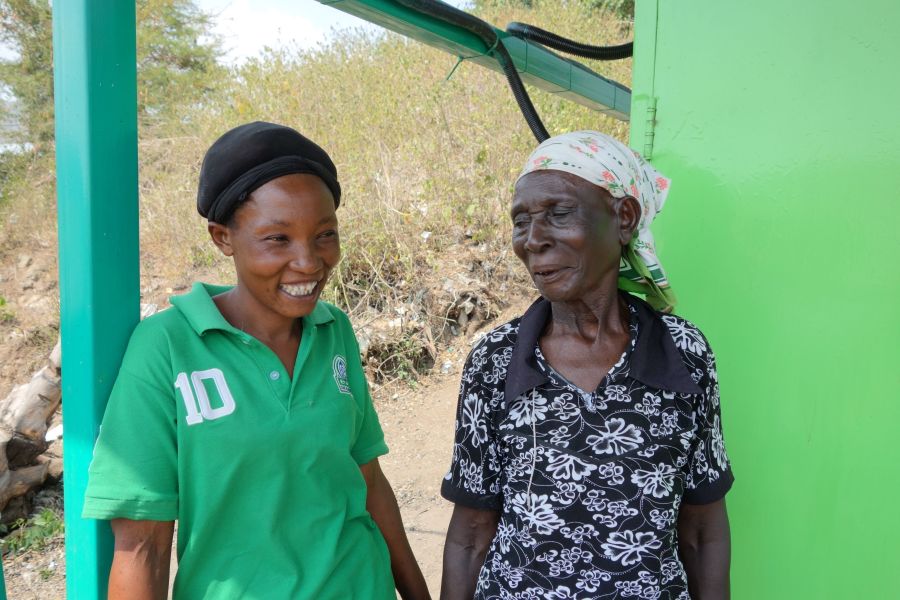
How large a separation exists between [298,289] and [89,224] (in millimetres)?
406

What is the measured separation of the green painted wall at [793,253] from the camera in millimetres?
2092

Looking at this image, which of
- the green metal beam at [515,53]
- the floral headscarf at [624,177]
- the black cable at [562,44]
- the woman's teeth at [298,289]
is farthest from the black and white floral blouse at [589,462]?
the black cable at [562,44]

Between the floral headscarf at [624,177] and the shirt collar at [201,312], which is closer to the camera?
the shirt collar at [201,312]

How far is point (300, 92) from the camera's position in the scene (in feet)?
28.5

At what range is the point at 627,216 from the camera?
64.0 inches

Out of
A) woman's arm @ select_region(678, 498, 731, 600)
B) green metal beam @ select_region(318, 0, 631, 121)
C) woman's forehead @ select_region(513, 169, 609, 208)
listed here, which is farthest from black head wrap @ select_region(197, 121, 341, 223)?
green metal beam @ select_region(318, 0, 631, 121)

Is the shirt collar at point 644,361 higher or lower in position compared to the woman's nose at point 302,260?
lower

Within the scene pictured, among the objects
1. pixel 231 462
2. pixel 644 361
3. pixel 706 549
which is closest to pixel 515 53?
pixel 644 361

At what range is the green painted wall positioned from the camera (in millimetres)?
2092

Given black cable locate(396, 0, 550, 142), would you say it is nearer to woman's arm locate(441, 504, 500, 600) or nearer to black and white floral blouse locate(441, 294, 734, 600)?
black and white floral blouse locate(441, 294, 734, 600)

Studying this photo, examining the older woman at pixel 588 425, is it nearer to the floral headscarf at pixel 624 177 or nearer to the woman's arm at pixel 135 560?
the floral headscarf at pixel 624 177

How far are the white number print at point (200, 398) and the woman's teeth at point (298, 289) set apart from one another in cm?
21

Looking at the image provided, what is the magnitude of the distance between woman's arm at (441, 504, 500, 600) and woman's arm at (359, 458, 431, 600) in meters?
0.13

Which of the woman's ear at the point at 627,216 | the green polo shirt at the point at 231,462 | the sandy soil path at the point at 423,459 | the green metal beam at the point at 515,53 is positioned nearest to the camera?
the green polo shirt at the point at 231,462
